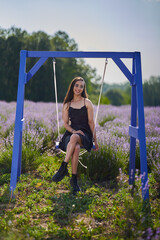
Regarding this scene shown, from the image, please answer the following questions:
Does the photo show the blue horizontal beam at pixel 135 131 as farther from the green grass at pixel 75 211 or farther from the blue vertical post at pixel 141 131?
the green grass at pixel 75 211

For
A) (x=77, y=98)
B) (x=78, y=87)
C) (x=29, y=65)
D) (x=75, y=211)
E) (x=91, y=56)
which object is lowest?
(x=75, y=211)

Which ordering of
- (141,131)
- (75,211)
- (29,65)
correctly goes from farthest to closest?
(29,65) < (141,131) < (75,211)

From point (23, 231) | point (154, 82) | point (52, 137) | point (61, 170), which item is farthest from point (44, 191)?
point (154, 82)

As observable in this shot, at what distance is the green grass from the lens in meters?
2.29

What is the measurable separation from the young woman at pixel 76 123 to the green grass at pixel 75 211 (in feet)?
1.03

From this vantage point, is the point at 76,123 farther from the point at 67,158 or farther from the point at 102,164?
the point at 102,164

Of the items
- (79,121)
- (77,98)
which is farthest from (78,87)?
(79,121)

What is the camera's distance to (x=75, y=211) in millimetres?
2848

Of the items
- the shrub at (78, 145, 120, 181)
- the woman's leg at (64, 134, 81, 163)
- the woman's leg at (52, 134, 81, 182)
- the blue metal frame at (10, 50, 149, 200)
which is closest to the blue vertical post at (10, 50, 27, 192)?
the blue metal frame at (10, 50, 149, 200)

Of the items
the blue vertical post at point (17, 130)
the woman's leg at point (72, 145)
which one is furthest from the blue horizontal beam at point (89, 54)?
the woman's leg at point (72, 145)

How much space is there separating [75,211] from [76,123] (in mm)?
1246

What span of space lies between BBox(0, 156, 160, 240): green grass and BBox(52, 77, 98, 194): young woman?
0.31 m

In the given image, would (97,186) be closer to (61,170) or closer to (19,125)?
(61,170)

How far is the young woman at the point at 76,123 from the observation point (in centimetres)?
321
